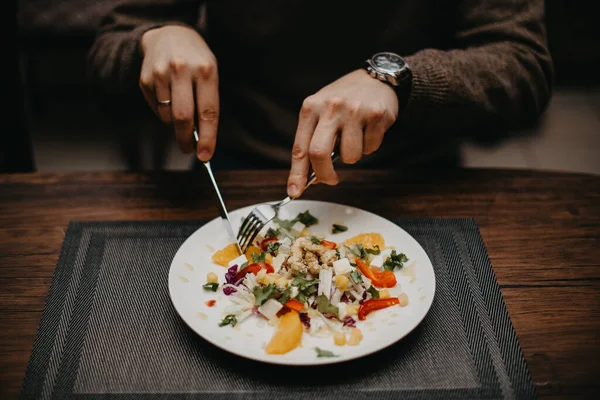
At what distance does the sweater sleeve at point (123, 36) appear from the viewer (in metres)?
1.57

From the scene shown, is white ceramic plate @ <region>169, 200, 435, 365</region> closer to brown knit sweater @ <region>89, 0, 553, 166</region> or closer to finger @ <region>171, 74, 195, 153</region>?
finger @ <region>171, 74, 195, 153</region>

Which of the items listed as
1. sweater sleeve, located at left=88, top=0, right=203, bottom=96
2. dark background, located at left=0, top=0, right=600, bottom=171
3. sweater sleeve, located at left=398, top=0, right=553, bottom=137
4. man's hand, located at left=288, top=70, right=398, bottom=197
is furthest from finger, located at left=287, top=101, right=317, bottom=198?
dark background, located at left=0, top=0, right=600, bottom=171

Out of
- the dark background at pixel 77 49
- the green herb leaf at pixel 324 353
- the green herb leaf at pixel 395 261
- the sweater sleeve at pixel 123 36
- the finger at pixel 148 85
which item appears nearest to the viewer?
the green herb leaf at pixel 324 353

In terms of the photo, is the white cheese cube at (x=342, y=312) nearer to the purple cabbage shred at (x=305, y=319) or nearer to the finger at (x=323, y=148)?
the purple cabbage shred at (x=305, y=319)

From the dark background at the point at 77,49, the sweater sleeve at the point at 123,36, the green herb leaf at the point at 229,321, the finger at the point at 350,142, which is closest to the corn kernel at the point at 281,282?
the green herb leaf at the point at 229,321

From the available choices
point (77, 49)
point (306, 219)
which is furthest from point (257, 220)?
point (77, 49)

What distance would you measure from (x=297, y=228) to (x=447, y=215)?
373mm

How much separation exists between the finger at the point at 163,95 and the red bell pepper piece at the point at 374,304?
67 centimetres

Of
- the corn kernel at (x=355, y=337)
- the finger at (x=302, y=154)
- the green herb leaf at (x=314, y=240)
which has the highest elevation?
the finger at (x=302, y=154)

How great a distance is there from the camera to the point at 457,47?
5.60 ft

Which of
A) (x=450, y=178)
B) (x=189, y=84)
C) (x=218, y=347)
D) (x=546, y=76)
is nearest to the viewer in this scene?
(x=218, y=347)

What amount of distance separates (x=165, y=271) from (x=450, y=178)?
773 millimetres

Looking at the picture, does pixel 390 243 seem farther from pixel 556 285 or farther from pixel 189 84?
pixel 189 84

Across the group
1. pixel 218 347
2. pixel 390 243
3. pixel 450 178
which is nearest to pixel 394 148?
pixel 450 178
